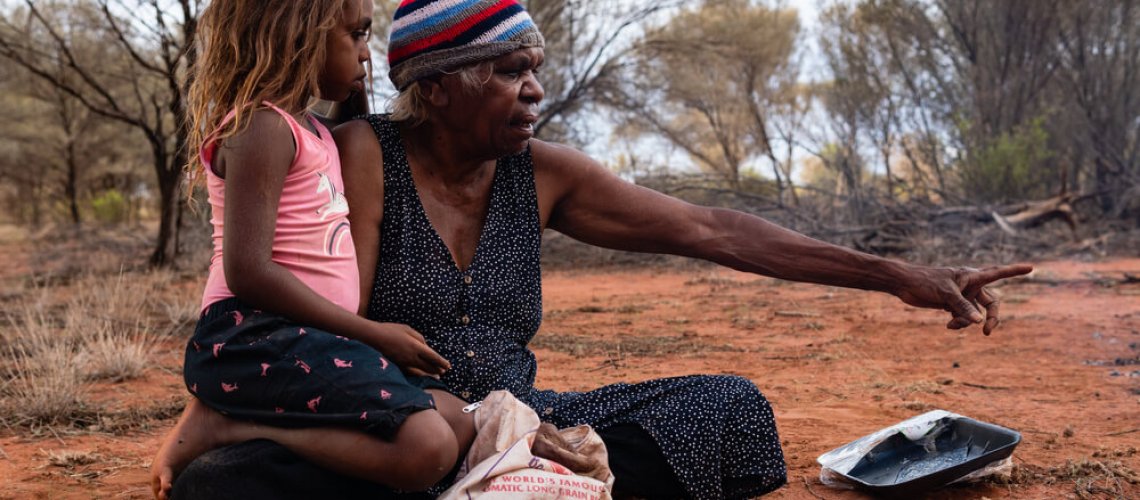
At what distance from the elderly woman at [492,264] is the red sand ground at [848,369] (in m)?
0.48

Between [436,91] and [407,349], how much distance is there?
0.64m

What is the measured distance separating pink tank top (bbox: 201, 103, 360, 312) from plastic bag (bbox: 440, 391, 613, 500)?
0.41m

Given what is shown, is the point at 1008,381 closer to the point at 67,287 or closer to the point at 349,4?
the point at 349,4

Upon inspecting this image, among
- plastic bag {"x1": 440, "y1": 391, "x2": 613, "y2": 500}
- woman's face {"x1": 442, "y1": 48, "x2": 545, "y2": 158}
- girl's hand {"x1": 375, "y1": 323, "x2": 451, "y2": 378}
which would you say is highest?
woman's face {"x1": 442, "y1": 48, "x2": 545, "y2": 158}

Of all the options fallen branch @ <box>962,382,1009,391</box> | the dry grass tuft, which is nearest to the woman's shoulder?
the dry grass tuft

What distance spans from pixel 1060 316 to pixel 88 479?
5.45 metres

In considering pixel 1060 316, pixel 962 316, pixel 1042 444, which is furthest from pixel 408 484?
pixel 1060 316

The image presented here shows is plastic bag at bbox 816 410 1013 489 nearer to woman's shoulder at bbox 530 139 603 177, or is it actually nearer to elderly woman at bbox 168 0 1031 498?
elderly woman at bbox 168 0 1031 498

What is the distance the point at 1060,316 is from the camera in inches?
243

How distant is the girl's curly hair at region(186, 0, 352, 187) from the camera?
217cm

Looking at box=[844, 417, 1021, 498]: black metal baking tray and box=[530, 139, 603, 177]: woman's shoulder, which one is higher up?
box=[530, 139, 603, 177]: woman's shoulder

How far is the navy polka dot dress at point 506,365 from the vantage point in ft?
7.63

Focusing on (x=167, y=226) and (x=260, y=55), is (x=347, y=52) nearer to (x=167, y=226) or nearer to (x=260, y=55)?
(x=260, y=55)

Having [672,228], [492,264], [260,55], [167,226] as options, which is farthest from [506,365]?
[167,226]
